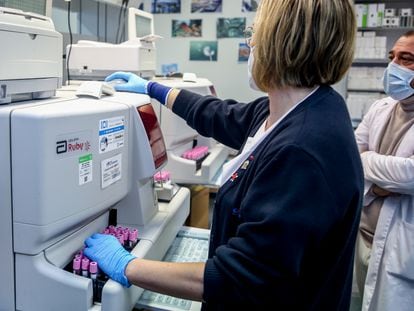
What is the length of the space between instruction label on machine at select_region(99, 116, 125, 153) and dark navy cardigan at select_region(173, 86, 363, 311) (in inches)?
13.0

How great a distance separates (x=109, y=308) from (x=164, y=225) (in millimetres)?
401

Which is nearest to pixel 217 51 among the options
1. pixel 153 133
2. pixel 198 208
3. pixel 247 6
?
pixel 247 6

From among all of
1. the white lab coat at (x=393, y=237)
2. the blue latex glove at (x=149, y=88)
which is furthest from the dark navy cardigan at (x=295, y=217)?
the white lab coat at (x=393, y=237)

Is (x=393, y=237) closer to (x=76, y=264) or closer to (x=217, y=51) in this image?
(x=76, y=264)

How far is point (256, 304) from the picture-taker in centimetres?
80

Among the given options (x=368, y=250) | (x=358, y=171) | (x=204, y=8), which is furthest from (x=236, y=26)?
(x=358, y=171)

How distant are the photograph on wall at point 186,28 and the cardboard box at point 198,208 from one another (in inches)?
78.7

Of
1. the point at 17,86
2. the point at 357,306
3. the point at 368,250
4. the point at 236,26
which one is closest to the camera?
the point at 17,86

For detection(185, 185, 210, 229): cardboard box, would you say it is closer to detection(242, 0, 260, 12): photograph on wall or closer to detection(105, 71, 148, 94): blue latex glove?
detection(105, 71, 148, 94): blue latex glove

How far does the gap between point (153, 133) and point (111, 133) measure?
0.22 meters

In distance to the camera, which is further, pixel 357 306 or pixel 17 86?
pixel 357 306

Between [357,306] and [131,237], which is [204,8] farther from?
[131,237]

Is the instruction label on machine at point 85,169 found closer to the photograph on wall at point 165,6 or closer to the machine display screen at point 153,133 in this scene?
the machine display screen at point 153,133

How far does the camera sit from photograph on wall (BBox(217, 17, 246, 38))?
3785mm
